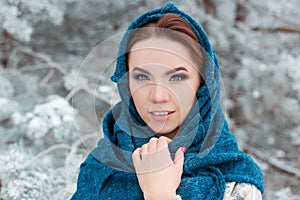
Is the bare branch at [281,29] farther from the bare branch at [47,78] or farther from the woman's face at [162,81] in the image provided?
the woman's face at [162,81]

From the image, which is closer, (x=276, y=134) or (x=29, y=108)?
(x=29, y=108)

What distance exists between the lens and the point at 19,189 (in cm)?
160

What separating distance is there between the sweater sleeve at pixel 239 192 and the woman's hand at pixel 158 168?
4.2 inches

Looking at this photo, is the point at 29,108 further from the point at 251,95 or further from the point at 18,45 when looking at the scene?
the point at 251,95

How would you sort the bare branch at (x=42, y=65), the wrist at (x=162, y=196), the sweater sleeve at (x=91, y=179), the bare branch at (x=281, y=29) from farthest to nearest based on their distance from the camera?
the bare branch at (x=281, y=29) < the bare branch at (x=42, y=65) < the sweater sleeve at (x=91, y=179) < the wrist at (x=162, y=196)

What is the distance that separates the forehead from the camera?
959 millimetres

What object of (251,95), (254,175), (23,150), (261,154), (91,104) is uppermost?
(254,175)

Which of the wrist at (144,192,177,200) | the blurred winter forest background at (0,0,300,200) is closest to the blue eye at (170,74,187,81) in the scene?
the wrist at (144,192,177,200)

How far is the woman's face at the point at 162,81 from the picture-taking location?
0.96m

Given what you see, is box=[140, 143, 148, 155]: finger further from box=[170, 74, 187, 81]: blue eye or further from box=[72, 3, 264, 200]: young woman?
box=[170, 74, 187, 81]: blue eye

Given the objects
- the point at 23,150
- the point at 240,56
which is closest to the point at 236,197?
the point at 23,150

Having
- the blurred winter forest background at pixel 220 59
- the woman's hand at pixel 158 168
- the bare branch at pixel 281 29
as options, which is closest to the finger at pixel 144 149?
the woman's hand at pixel 158 168

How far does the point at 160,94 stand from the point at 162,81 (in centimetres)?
3

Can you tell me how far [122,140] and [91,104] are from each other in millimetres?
404
